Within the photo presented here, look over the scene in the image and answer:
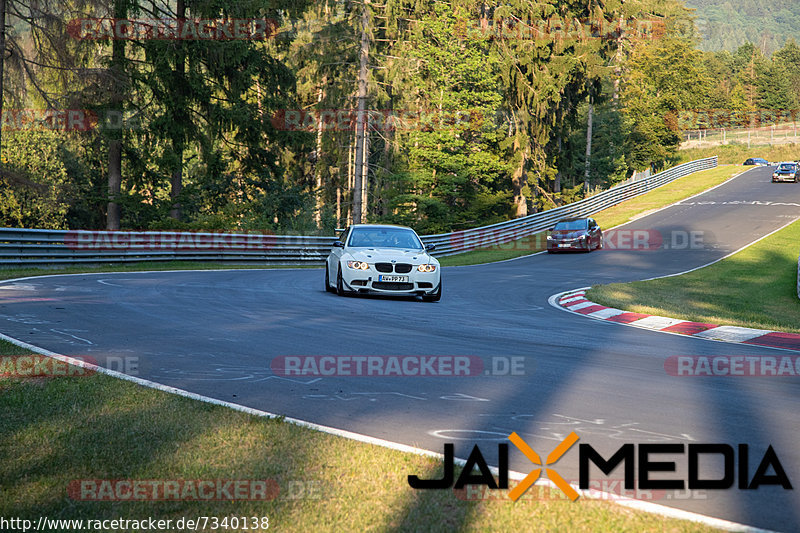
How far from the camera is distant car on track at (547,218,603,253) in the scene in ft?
114

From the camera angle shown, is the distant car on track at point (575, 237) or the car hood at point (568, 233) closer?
the distant car on track at point (575, 237)

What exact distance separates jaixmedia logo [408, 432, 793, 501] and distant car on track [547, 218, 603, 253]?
3035 cm

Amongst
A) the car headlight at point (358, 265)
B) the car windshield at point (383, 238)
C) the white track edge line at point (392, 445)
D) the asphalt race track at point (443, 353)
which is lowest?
the asphalt race track at point (443, 353)

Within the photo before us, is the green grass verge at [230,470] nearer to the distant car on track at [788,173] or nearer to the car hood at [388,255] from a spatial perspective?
the car hood at [388,255]

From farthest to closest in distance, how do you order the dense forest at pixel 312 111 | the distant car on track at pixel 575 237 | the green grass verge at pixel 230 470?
the distant car on track at pixel 575 237 → the dense forest at pixel 312 111 → the green grass verge at pixel 230 470

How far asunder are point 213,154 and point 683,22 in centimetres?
10093

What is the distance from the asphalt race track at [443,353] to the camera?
210 inches

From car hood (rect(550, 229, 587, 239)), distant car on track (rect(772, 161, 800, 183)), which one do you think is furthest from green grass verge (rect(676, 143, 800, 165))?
car hood (rect(550, 229, 587, 239))

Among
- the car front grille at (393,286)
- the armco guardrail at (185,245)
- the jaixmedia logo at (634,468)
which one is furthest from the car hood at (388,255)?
the jaixmedia logo at (634,468)

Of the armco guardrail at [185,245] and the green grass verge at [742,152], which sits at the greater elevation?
the green grass verge at [742,152]

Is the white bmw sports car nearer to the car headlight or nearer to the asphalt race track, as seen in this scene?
the car headlight

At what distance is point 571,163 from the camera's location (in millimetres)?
55875

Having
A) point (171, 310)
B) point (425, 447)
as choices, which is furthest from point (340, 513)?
point (171, 310)

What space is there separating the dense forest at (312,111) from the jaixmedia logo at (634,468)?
22765 millimetres
